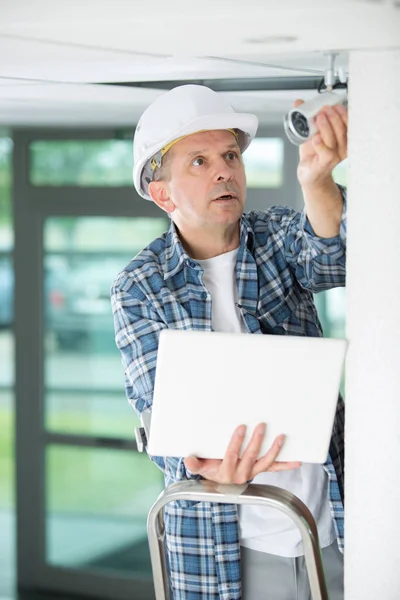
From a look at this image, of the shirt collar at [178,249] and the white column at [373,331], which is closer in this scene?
the white column at [373,331]

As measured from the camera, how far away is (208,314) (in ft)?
6.31

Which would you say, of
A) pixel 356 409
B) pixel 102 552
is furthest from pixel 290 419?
pixel 102 552

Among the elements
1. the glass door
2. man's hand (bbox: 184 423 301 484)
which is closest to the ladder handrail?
man's hand (bbox: 184 423 301 484)

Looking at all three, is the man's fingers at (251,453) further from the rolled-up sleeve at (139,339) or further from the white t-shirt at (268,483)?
the white t-shirt at (268,483)

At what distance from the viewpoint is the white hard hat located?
1896 mm

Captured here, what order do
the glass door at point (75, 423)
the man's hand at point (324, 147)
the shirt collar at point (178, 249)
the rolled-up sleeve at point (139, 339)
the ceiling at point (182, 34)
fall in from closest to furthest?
1. the ceiling at point (182, 34)
2. the man's hand at point (324, 147)
3. the rolled-up sleeve at point (139, 339)
4. the shirt collar at point (178, 249)
5. the glass door at point (75, 423)

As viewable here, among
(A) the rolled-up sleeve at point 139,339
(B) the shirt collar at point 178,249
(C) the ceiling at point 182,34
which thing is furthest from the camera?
(B) the shirt collar at point 178,249

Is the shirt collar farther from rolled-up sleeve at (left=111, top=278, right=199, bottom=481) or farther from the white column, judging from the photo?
the white column

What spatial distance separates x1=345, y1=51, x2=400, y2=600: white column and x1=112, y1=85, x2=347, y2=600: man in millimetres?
395

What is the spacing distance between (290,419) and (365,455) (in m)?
0.14

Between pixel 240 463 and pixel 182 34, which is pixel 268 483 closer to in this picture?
pixel 240 463

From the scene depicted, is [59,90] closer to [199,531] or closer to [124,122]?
[199,531]

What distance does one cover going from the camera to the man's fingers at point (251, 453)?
4.79 feet

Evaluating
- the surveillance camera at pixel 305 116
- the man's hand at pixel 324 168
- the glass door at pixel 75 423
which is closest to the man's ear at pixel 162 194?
the man's hand at pixel 324 168
